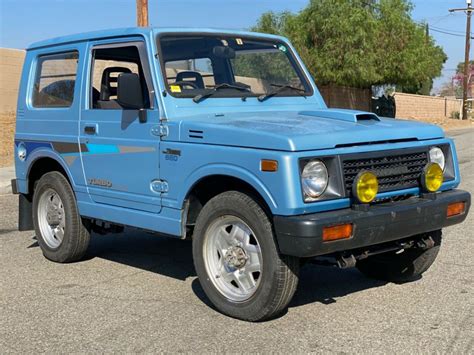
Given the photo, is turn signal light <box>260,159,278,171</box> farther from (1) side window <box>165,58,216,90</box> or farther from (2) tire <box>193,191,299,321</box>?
(1) side window <box>165,58,216,90</box>

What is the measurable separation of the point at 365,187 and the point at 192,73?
6.61 feet

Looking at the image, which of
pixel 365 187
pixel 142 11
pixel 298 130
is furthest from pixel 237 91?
pixel 142 11

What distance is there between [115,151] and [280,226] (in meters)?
1.93

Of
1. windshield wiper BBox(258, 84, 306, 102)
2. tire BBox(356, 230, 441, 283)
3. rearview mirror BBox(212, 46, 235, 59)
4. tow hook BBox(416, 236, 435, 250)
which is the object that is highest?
rearview mirror BBox(212, 46, 235, 59)

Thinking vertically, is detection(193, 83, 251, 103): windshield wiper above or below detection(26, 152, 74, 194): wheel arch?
above

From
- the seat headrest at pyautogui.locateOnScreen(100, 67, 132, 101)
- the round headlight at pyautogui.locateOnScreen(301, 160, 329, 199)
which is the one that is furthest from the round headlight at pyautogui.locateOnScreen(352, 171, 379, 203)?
the seat headrest at pyautogui.locateOnScreen(100, 67, 132, 101)

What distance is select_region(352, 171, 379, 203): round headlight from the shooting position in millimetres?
4141

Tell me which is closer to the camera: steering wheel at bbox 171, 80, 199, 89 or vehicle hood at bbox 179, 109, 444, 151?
vehicle hood at bbox 179, 109, 444, 151

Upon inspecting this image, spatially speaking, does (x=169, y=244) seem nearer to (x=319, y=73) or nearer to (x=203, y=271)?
(x=203, y=271)

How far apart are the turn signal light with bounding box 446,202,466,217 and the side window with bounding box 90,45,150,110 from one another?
284 centimetres

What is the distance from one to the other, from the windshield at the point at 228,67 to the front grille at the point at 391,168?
153cm

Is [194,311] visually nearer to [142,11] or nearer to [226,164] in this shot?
[226,164]

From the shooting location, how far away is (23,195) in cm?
674

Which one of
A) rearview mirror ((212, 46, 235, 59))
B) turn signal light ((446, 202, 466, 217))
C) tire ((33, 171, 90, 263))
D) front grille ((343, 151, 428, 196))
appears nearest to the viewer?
front grille ((343, 151, 428, 196))
